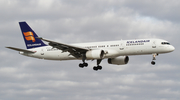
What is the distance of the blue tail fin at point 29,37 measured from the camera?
6956cm

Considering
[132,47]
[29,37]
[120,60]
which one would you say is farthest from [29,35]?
[132,47]

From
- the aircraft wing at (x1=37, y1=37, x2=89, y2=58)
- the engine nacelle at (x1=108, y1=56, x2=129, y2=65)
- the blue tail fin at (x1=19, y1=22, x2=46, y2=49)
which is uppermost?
the blue tail fin at (x1=19, y1=22, x2=46, y2=49)

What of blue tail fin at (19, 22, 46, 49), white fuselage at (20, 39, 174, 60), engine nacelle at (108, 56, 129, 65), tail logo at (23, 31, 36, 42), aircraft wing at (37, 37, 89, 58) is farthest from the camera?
tail logo at (23, 31, 36, 42)

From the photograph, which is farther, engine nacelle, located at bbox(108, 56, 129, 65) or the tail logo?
the tail logo

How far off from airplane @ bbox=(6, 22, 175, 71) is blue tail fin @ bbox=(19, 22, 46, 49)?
196mm

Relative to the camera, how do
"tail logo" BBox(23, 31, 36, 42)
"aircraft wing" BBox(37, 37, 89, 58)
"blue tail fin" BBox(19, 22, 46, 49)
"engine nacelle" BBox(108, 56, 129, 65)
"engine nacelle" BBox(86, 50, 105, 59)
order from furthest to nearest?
"tail logo" BBox(23, 31, 36, 42) < "blue tail fin" BBox(19, 22, 46, 49) < "engine nacelle" BBox(108, 56, 129, 65) < "engine nacelle" BBox(86, 50, 105, 59) < "aircraft wing" BBox(37, 37, 89, 58)

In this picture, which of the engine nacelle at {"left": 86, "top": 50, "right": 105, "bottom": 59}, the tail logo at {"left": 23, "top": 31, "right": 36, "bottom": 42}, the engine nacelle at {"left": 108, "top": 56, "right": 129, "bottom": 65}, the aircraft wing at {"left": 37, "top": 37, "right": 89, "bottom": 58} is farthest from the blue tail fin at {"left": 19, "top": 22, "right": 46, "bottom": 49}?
the engine nacelle at {"left": 108, "top": 56, "right": 129, "bottom": 65}

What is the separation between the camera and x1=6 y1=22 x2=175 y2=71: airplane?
6094 centimetres

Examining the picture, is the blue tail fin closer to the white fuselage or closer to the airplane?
the airplane

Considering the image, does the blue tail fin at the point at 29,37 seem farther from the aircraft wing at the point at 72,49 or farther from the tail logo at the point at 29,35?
the aircraft wing at the point at 72,49

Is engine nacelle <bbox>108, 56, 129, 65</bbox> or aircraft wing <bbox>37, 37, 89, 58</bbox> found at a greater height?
aircraft wing <bbox>37, 37, 89, 58</bbox>

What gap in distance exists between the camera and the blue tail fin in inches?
2739

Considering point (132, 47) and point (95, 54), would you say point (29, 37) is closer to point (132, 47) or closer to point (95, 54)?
point (95, 54)

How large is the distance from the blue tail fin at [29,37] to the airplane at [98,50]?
0.64 ft
